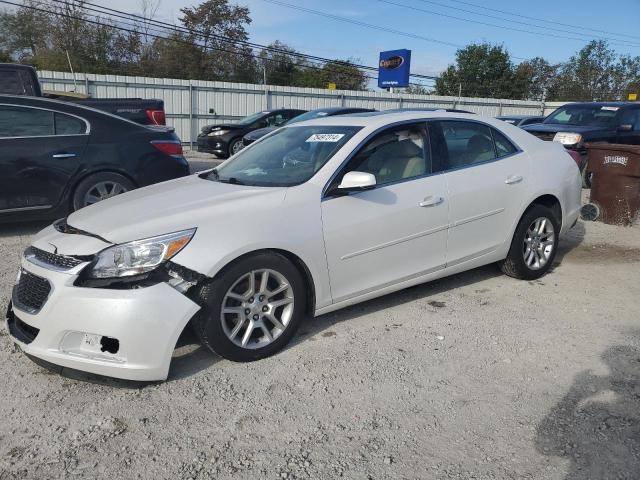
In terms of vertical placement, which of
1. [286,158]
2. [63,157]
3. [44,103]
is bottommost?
[63,157]

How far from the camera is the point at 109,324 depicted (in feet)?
9.62

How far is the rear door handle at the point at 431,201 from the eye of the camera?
Answer: 4145 mm

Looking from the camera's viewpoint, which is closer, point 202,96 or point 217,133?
point 217,133

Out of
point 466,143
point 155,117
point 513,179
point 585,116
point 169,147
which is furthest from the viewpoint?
point 585,116

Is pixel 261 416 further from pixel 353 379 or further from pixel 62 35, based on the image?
pixel 62 35

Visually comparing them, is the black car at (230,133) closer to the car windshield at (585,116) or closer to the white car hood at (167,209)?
the car windshield at (585,116)

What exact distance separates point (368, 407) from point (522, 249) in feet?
8.85

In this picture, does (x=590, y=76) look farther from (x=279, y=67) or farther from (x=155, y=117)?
(x=155, y=117)

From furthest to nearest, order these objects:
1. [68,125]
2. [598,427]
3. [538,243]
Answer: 1. [68,125]
2. [538,243]
3. [598,427]

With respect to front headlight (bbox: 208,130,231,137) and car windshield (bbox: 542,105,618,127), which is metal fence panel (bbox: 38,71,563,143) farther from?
car windshield (bbox: 542,105,618,127)

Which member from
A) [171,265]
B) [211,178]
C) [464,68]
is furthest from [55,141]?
[464,68]

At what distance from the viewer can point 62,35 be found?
33.9 metres

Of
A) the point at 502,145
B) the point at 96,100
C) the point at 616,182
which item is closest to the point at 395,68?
Result: the point at 96,100

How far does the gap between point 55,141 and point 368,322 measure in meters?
4.26
